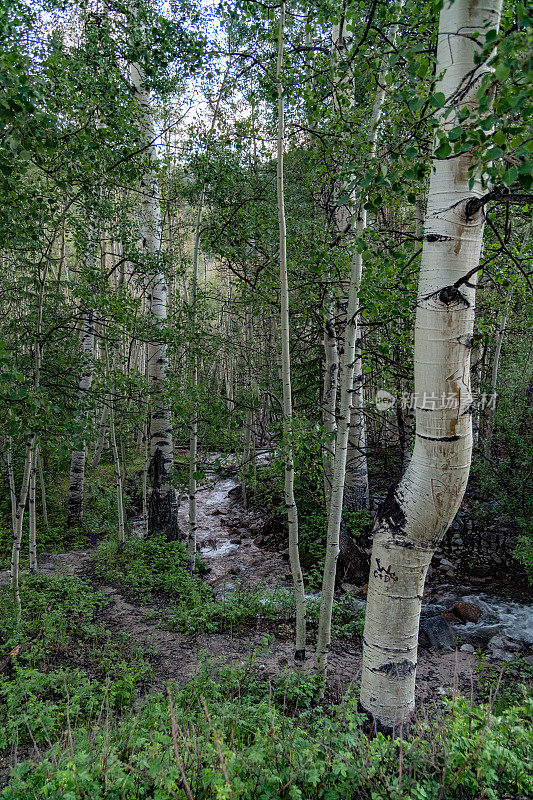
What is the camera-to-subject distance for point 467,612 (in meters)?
5.74

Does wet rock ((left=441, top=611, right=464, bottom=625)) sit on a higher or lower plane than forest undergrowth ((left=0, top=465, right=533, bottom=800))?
lower

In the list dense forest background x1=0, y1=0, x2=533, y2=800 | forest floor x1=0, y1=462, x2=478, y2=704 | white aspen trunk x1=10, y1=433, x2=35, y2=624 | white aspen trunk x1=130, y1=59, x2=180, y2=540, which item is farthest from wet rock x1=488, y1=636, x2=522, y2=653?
white aspen trunk x1=10, y1=433, x2=35, y2=624

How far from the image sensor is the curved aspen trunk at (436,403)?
Answer: 1940 mm

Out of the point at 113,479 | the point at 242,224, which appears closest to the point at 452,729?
the point at 242,224

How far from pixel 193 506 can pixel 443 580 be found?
421 centimetres

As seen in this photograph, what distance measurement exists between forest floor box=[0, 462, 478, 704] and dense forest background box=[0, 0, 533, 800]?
4 centimetres

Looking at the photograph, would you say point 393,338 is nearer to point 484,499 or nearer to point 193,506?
point 193,506

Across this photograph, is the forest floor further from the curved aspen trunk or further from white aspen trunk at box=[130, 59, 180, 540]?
white aspen trunk at box=[130, 59, 180, 540]

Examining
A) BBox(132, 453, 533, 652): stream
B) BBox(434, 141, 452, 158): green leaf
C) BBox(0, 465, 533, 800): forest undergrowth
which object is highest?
BBox(434, 141, 452, 158): green leaf

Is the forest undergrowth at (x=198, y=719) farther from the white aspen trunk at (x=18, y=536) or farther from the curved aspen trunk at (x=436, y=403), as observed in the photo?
the curved aspen trunk at (x=436, y=403)

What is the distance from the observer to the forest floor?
4.46 meters

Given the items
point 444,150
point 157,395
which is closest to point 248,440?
point 157,395

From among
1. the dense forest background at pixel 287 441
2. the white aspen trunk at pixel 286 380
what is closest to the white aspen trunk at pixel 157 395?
the dense forest background at pixel 287 441

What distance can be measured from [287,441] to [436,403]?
1823mm
